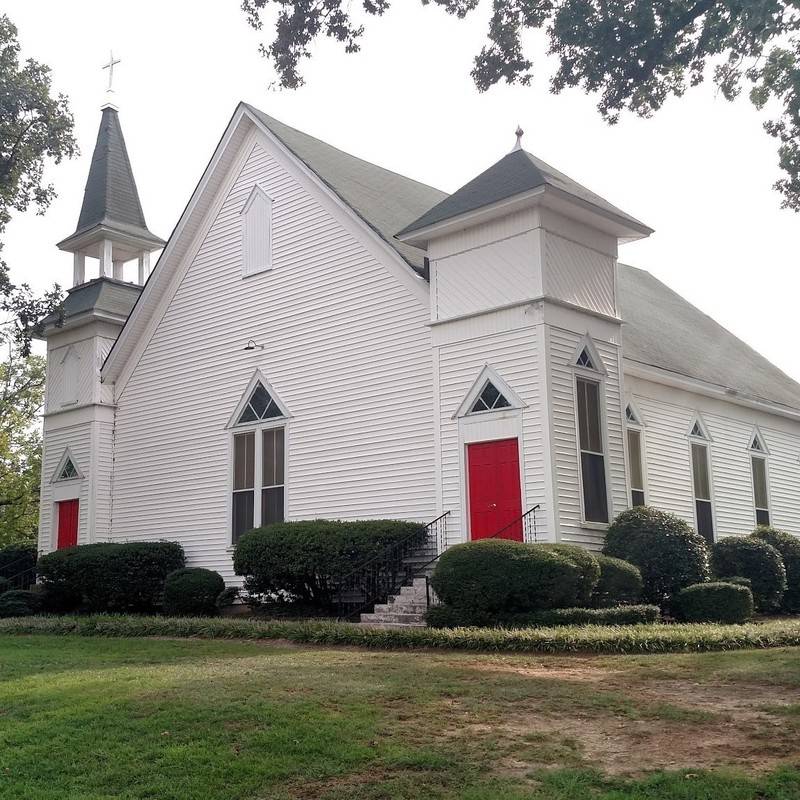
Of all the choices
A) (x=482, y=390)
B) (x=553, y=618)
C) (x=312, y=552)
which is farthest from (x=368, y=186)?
(x=553, y=618)

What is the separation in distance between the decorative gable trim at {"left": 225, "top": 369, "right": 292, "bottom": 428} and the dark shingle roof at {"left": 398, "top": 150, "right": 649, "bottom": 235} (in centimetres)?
496

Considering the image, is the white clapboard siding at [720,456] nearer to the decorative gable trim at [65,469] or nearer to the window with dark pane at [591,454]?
the window with dark pane at [591,454]

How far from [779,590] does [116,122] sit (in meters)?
22.2

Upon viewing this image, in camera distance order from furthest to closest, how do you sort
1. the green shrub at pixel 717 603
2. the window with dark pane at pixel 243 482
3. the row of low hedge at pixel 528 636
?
the window with dark pane at pixel 243 482 → the green shrub at pixel 717 603 → the row of low hedge at pixel 528 636

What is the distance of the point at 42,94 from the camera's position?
2403 centimetres

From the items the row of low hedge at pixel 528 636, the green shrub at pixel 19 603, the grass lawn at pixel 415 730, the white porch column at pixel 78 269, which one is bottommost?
the grass lawn at pixel 415 730

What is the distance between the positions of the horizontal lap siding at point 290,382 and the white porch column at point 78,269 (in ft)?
14.7

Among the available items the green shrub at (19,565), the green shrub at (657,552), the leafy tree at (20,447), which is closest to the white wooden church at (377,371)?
the green shrub at (657,552)

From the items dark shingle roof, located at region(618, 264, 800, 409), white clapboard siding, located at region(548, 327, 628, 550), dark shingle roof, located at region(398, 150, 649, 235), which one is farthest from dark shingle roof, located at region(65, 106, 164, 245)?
white clapboard siding, located at region(548, 327, 628, 550)

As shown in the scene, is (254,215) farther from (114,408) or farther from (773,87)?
(773,87)

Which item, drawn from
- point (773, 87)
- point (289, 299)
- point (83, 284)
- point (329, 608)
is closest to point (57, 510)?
point (83, 284)

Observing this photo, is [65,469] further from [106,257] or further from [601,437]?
[601,437]

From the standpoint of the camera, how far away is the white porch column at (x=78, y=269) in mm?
27922

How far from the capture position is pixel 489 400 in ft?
57.9
